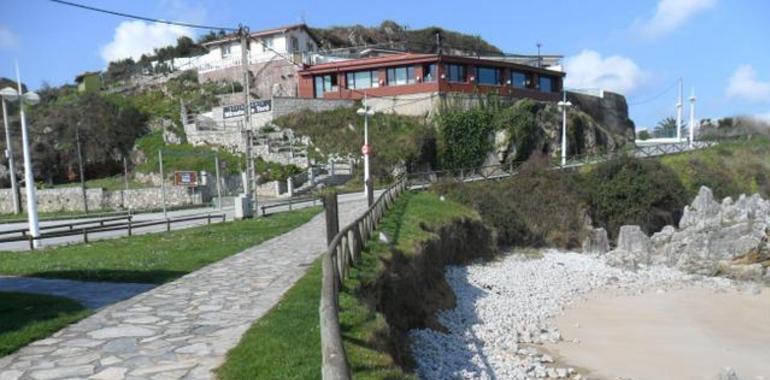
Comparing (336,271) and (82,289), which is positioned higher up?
(336,271)

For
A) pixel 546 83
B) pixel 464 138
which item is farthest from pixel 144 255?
pixel 546 83

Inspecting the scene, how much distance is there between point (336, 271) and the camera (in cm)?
896

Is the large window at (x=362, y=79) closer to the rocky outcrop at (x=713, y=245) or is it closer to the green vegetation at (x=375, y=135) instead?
the green vegetation at (x=375, y=135)

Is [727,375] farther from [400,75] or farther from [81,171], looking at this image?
[81,171]

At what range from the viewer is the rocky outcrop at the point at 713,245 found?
2694 centimetres

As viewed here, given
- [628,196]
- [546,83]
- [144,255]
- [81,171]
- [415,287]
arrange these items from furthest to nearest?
[546,83] < [81,171] < [628,196] < [415,287] < [144,255]

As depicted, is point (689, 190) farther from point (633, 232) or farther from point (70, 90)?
point (70, 90)

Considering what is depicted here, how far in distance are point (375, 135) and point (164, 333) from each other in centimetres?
4082

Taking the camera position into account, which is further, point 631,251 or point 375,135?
point 375,135

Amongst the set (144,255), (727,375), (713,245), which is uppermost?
(144,255)

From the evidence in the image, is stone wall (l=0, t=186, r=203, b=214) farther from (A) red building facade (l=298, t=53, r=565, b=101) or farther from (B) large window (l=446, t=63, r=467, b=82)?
(B) large window (l=446, t=63, r=467, b=82)

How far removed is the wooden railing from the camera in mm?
3979

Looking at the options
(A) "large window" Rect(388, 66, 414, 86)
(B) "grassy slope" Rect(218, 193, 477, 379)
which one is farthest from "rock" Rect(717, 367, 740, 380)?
(A) "large window" Rect(388, 66, 414, 86)

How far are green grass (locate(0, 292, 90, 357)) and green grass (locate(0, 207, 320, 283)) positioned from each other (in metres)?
2.09
